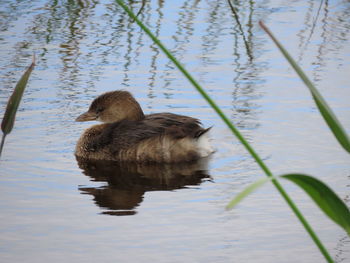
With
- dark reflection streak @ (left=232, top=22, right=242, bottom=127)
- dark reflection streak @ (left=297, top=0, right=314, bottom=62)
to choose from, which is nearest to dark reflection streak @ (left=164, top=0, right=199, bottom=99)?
dark reflection streak @ (left=232, top=22, right=242, bottom=127)

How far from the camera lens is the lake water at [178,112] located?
219 inches

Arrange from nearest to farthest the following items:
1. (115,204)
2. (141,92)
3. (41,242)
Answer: (41,242), (115,204), (141,92)

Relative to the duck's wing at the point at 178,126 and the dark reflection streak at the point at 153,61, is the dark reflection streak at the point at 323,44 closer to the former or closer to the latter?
the dark reflection streak at the point at 153,61

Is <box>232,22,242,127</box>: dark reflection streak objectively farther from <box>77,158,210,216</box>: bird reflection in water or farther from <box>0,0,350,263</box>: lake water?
<box>77,158,210,216</box>: bird reflection in water

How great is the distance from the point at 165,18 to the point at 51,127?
4.35m

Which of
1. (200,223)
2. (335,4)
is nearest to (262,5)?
(335,4)

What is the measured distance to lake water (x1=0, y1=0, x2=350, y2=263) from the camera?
5551 mm

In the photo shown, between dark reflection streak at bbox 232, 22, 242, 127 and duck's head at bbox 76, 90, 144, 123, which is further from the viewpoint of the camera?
dark reflection streak at bbox 232, 22, 242, 127

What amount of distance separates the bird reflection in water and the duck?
10cm

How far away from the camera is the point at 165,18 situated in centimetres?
1248

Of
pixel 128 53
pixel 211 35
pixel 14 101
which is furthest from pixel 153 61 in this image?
pixel 14 101

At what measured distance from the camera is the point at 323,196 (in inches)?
81.7

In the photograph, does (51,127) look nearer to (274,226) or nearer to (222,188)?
(222,188)

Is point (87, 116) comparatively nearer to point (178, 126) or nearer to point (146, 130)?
point (146, 130)
